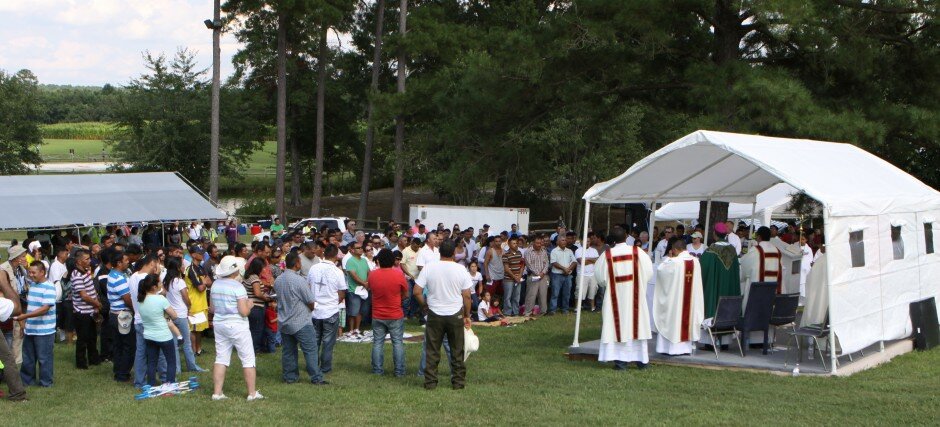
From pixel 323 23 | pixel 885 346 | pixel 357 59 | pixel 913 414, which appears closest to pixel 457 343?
pixel 913 414

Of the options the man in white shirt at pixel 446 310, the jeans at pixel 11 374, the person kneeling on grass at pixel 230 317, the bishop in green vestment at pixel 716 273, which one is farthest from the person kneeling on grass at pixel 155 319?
the bishop in green vestment at pixel 716 273

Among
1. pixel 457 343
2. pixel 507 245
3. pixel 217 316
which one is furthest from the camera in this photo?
pixel 507 245

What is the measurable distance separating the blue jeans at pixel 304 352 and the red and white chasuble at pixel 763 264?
6.04 meters

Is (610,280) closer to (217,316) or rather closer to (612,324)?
(612,324)

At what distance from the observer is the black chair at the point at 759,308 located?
12.1m

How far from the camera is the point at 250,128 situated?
4897 cm

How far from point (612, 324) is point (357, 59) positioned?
36152 millimetres

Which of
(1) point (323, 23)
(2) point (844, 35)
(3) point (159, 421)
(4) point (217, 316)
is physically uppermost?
(1) point (323, 23)

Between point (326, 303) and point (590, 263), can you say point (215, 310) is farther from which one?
point (590, 263)

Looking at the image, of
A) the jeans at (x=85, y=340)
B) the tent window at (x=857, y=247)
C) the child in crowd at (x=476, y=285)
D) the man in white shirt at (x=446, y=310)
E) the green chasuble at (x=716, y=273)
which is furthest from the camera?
the child in crowd at (x=476, y=285)

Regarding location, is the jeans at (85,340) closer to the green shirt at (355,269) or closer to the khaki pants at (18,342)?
the khaki pants at (18,342)

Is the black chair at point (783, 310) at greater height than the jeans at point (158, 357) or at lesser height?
greater

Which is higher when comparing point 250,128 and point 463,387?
point 250,128

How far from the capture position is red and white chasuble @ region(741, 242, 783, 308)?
13.5m
